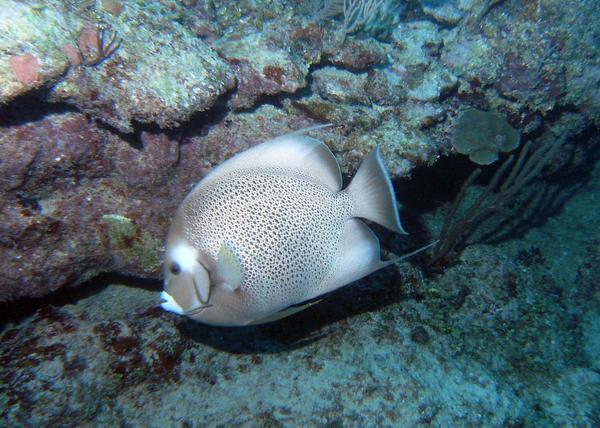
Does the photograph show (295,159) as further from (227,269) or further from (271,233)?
(227,269)

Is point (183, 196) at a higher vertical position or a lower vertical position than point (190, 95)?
lower

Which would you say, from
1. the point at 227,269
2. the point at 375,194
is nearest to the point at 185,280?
the point at 227,269

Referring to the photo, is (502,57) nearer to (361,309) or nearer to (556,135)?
(556,135)

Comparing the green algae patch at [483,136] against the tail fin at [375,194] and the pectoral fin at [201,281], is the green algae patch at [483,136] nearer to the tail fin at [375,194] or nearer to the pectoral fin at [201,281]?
the tail fin at [375,194]

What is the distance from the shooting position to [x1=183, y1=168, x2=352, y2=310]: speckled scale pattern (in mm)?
1960

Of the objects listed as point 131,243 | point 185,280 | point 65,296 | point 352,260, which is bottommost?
point 65,296

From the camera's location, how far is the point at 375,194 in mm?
2029

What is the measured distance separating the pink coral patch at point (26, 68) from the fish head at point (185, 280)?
133cm

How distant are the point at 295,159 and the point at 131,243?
176 centimetres

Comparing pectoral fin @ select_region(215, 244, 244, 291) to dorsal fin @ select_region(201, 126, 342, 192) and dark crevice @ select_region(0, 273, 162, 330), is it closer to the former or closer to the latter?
dorsal fin @ select_region(201, 126, 342, 192)

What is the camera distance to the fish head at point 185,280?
1.91 metres

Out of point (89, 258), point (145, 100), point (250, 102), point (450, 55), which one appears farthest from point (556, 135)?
point (89, 258)

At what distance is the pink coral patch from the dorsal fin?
126 centimetres

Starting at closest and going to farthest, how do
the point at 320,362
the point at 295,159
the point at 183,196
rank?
the point at 295,159, the point at 320,362, the point at 183,196
